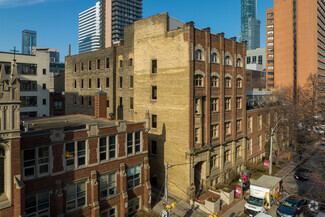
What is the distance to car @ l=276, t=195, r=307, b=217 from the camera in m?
24.3

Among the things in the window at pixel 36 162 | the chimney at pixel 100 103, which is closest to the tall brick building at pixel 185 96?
the chimney at pixel 100 103

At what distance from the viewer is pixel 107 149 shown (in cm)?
2291

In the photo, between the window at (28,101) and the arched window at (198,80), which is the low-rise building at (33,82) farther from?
the arched window at (198,80)

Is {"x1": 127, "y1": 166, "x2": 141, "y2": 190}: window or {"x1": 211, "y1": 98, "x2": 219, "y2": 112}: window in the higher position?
{"x1": 211, "y1": 98, "x2": 219, "y2": 112}: window

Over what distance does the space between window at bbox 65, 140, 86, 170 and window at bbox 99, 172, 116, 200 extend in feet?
9.53

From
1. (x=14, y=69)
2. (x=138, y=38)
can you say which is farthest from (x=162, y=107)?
(x=14, y=69)

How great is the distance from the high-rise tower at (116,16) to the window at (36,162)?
473 ft

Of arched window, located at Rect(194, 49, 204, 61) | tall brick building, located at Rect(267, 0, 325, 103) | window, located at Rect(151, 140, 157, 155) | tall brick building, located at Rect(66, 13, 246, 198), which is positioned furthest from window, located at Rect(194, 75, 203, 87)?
tall brick building, located at Rect(267, 0, 325, 103)

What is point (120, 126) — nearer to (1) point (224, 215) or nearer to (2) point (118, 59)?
(1) point (224, 215)

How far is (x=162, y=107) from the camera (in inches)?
1287

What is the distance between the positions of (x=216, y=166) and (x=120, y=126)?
1770 cm

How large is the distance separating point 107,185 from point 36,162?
7.49 meters

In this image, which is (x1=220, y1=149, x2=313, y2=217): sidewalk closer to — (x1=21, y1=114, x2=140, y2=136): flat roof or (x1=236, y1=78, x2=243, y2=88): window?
(x1=21, y1=114, x2=140, y2=136): flat roof

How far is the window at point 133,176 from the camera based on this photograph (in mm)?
25250
